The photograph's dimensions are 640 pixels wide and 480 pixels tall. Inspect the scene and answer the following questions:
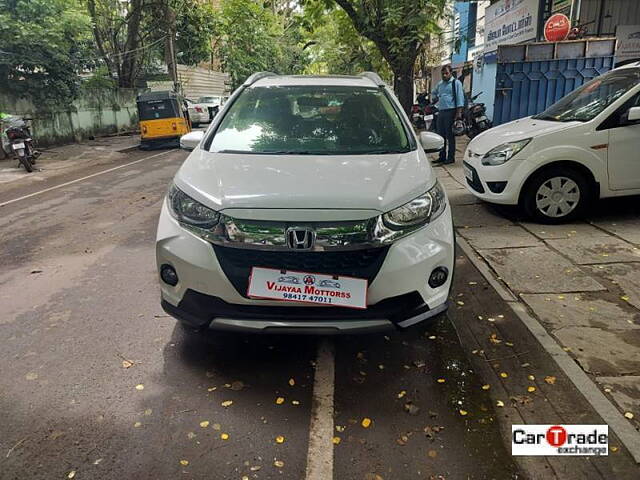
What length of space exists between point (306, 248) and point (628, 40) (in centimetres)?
1328

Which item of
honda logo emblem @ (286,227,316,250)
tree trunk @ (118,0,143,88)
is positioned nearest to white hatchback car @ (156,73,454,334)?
honda logo emblem @ (286,227,316,250)

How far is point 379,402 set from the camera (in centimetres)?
269

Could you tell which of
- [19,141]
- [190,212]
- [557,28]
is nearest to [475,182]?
[190,212]

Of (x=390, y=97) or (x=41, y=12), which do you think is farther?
(x=41, y=12)

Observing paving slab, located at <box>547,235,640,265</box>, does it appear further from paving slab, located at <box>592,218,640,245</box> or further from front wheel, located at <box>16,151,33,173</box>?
front wheel, located at <box>16,151,33,173</box>

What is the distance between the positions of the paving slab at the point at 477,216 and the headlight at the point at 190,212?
12.6 feet

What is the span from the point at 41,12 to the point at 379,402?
1590 cm

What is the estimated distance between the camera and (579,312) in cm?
359

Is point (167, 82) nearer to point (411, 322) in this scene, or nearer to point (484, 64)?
point (484, 64)

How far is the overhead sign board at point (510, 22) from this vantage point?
11.8 m

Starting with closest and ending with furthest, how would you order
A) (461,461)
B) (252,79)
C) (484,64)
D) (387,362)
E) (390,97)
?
1. (461,461)
2. (387,362)
3. (390,97)
4. (252,79)
5. (484,64)

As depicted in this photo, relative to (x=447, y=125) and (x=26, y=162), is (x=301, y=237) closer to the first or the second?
(x=447, y=125)

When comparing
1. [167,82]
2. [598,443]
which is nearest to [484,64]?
[598,443]

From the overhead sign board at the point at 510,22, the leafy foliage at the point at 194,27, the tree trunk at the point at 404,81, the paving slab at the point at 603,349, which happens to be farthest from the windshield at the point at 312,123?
the leafy foliage at the point at 194,27
